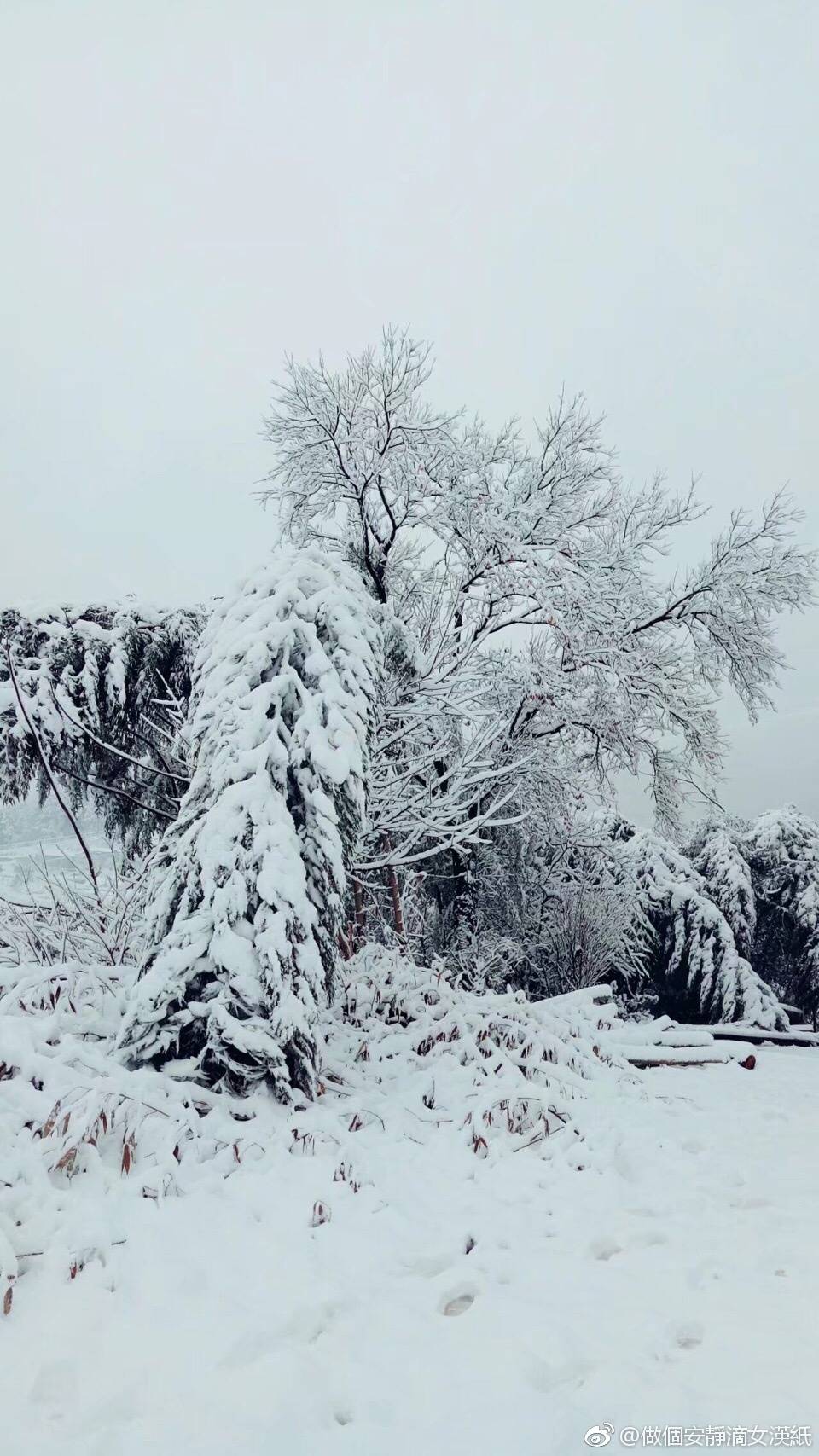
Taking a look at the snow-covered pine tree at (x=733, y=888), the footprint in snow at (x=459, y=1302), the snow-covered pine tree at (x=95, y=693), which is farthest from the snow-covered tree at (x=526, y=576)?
the snow-covered pine tree at (x=733, y=888)

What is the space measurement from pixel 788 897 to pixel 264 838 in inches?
590

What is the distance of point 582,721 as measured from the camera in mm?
9219

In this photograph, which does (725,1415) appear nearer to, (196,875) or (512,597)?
(196,875)

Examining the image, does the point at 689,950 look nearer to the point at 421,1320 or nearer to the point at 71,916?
the point at 71,916

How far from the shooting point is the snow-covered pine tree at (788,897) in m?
15.1

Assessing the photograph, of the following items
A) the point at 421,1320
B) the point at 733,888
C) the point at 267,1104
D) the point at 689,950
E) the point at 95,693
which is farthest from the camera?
the point at 733,888

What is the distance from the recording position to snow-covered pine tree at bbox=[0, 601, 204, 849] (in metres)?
7.22

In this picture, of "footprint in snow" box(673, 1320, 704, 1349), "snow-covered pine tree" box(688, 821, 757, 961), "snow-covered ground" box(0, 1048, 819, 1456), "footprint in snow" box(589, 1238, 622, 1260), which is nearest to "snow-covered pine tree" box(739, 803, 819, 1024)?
"snow-covered pine tree" box(688, 821, 757, 961)

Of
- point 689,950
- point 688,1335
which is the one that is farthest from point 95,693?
point 689,950

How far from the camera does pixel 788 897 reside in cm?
1558

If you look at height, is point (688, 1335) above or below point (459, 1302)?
above

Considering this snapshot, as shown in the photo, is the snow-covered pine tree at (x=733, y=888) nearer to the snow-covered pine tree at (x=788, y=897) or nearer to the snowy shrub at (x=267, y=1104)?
the snow-covered pine tree at (x=788, y=897)

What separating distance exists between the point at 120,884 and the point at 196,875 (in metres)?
1.94

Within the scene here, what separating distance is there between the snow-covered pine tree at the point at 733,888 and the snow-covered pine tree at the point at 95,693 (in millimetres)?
11084
